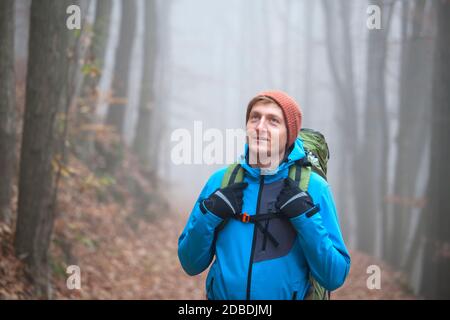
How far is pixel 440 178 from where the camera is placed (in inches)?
320

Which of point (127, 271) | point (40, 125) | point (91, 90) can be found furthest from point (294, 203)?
point (91, 90)

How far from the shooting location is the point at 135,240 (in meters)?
10.8

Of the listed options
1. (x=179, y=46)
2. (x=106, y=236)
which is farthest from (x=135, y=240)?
(x=179, y=46)

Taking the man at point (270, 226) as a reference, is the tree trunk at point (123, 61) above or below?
above

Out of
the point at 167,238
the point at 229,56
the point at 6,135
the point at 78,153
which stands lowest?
the point at 167,238

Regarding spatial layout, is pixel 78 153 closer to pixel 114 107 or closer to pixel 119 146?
pixel 119 146

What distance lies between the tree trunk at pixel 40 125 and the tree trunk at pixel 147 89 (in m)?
9.26

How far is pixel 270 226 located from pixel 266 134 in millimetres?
468

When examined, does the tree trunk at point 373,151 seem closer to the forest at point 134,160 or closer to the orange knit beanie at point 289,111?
the forest at point 134,160

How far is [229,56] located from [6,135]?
41.3 meters

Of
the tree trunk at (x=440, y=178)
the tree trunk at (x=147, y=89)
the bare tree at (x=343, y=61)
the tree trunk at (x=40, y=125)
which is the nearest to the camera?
the tree trunk at (x=40, y=125)

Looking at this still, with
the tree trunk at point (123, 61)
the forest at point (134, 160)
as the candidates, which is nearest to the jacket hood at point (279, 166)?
Answer: the forest at point (134, 160)

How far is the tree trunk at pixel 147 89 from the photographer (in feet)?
49.1

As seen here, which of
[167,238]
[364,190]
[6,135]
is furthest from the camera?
[364,190]
